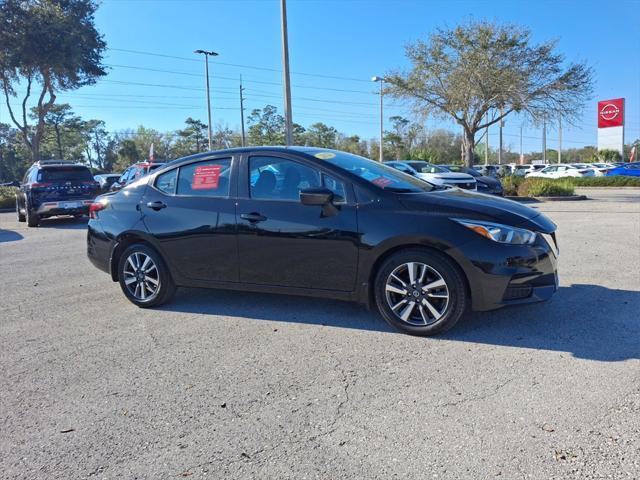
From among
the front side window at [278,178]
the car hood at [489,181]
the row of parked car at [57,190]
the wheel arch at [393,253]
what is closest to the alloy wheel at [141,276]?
the front side window at [278,178]

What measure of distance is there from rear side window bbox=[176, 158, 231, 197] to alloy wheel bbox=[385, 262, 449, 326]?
1876 mm

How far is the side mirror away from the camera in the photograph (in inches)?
171

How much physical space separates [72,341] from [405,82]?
23659 millimetres

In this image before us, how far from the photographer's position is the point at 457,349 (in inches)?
158

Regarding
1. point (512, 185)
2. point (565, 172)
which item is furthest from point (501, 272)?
point (565, 172)

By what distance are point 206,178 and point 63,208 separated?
1047 cm

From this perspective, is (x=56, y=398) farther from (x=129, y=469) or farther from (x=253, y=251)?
(x=253, y=251)

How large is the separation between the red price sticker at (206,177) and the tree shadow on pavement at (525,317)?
1.27m

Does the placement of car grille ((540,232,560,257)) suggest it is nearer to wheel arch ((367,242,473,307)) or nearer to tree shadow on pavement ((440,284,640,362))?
tree shadow on pavement ((440,284,640,362))

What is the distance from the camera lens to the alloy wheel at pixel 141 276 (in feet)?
17.5

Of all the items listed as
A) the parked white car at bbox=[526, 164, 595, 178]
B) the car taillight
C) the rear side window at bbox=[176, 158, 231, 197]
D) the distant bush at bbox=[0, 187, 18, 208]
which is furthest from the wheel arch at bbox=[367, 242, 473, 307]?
the parked white car at bbox=[526, 164, 595, 178]

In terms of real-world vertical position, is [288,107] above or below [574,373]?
above

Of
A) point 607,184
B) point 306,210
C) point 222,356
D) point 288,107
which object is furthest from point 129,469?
point 607,184

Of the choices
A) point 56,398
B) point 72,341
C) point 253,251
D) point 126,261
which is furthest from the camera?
point 126,261
